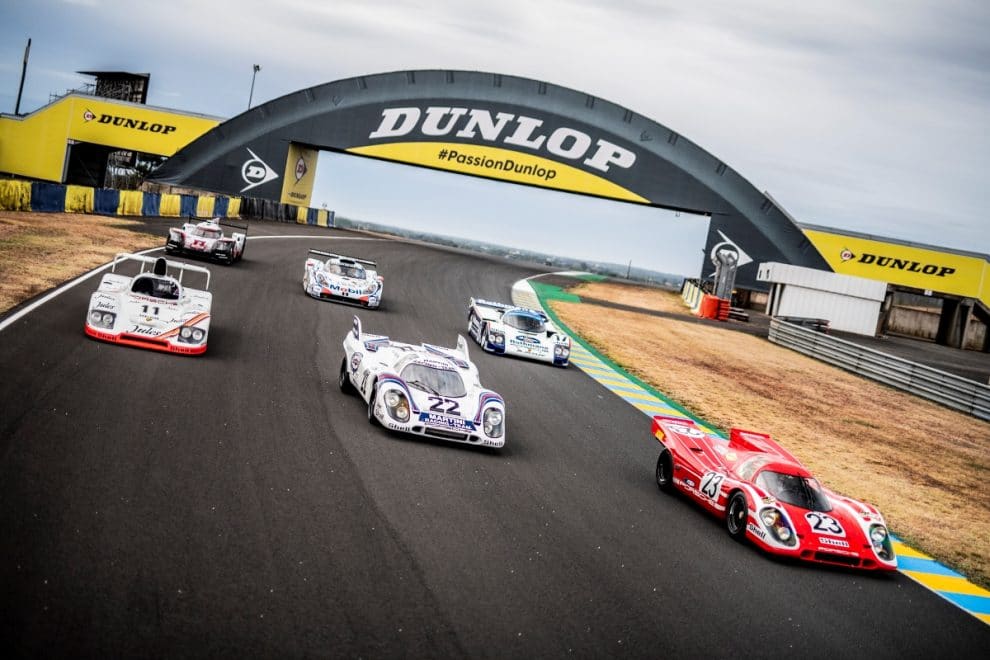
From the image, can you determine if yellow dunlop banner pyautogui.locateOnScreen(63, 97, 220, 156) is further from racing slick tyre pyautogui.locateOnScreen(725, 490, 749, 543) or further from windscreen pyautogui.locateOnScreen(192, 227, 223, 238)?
racing slick tyre pyautogui.locateOnScreen(725, 490, 749, 543)

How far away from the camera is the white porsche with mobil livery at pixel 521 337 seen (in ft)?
73.7

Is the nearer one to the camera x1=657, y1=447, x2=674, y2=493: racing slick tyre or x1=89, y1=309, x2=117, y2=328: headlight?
x1=657, y1=447, x2=674, y2=493: racing slick tyre

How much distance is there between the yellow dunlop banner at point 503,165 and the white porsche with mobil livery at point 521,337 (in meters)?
31.6

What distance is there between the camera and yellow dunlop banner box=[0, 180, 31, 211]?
3166cm

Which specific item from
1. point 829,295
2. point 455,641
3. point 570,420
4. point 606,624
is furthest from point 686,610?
point 829,295

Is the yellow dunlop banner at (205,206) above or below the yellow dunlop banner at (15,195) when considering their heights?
above

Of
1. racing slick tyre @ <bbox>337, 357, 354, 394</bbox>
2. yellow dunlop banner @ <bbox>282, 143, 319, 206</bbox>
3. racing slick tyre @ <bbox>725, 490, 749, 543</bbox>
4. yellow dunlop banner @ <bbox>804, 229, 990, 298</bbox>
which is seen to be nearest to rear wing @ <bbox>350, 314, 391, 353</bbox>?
racing slick tyre @ <bbox>337, 357, 354, 394</bbox>

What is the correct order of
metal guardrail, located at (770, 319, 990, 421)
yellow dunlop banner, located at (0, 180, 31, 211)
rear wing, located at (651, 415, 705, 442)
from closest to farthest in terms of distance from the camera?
rear wing, located at (651, 415, 705, 442)
metal guardrail, located at (770, 319, 990, 421)
yellow dunlop banner, located at (0, 180, 31, 211)

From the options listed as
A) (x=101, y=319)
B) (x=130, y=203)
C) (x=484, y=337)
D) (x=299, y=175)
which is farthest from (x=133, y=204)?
(x=101, y=319)

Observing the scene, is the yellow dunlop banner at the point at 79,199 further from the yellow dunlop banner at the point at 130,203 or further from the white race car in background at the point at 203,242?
the white race car in background at the point at 203,242

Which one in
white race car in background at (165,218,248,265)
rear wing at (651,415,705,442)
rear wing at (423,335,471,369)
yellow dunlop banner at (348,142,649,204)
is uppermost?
yellow dunlop banner at (348,142,649,204)

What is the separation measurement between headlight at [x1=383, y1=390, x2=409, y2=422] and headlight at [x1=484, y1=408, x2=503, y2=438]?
1.21 meters

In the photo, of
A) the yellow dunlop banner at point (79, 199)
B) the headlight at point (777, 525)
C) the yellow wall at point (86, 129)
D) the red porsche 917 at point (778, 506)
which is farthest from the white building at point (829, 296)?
the headlight at point (777, 525)

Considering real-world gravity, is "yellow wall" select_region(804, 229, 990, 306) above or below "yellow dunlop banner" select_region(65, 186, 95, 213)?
above
